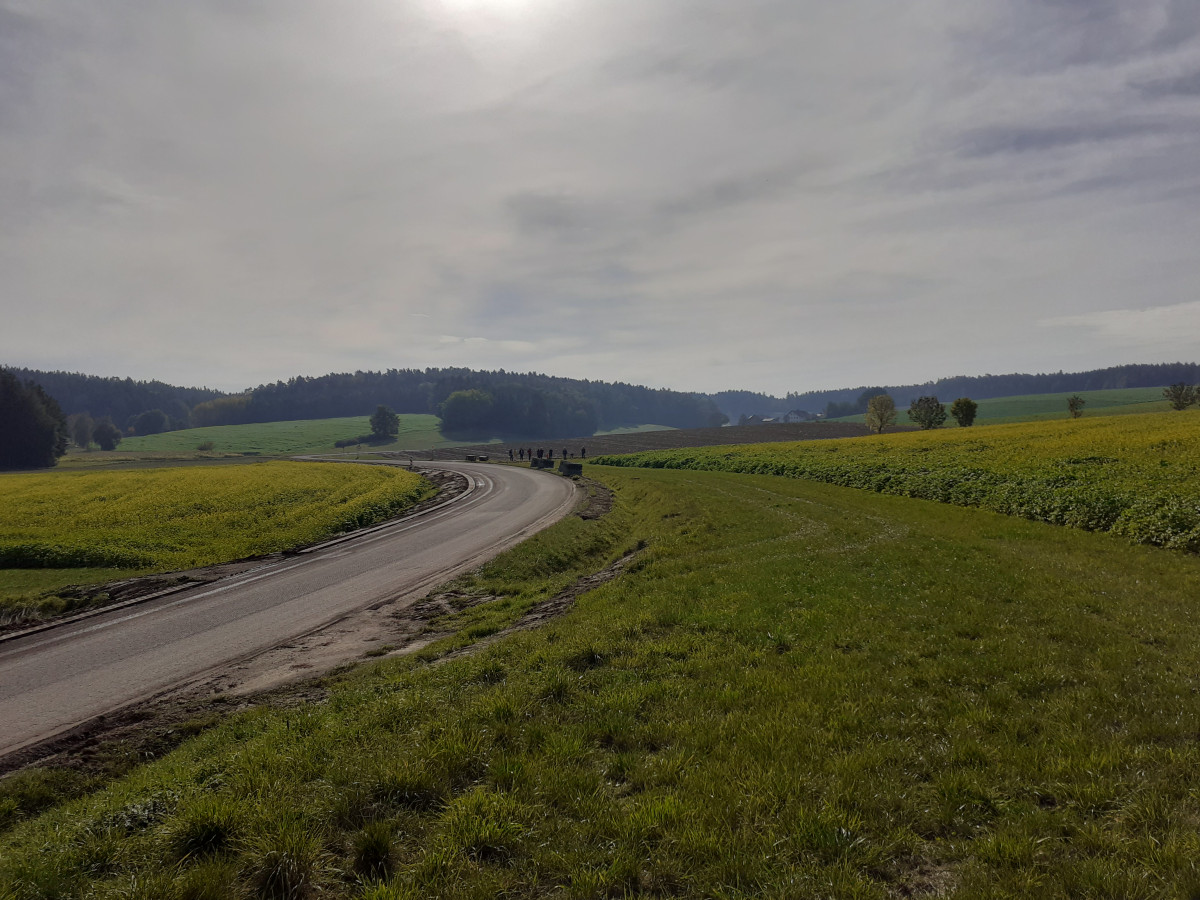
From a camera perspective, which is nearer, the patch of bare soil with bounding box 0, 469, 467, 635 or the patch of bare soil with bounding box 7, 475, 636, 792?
the patch of bare soil with bounding box 7, 475, 636, 792

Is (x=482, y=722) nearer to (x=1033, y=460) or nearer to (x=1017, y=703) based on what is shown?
(x=1017, y=703)

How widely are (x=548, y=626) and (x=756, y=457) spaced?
5029 cm

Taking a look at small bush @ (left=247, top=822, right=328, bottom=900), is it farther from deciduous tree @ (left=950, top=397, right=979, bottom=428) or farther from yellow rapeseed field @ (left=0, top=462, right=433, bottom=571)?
deciduous tree @ (left=950, top=397, right=979, bottom=428)

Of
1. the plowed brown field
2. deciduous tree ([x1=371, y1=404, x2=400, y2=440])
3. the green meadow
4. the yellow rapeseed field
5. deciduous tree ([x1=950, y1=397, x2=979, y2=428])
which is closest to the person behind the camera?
the green meadow

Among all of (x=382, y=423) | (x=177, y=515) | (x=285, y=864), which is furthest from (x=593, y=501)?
(x=382, y=423)

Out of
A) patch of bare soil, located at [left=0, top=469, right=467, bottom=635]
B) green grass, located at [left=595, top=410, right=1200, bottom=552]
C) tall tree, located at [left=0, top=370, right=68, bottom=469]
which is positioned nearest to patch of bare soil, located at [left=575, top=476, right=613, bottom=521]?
patch of bare soil, located at [left=0, top=469, right=467, bottom=635]

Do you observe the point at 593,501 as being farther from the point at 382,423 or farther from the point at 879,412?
the point at 382,423

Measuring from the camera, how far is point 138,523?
27875mm

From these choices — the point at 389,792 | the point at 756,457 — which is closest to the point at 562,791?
the point at 389,792

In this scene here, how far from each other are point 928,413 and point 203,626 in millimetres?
109888

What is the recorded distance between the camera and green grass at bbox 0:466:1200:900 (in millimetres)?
4914

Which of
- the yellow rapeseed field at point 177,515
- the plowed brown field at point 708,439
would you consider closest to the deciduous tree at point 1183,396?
the plowed brown field at point 708,439

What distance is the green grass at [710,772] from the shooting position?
4914 mm

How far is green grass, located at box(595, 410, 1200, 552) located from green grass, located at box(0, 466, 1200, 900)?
10842 mm
